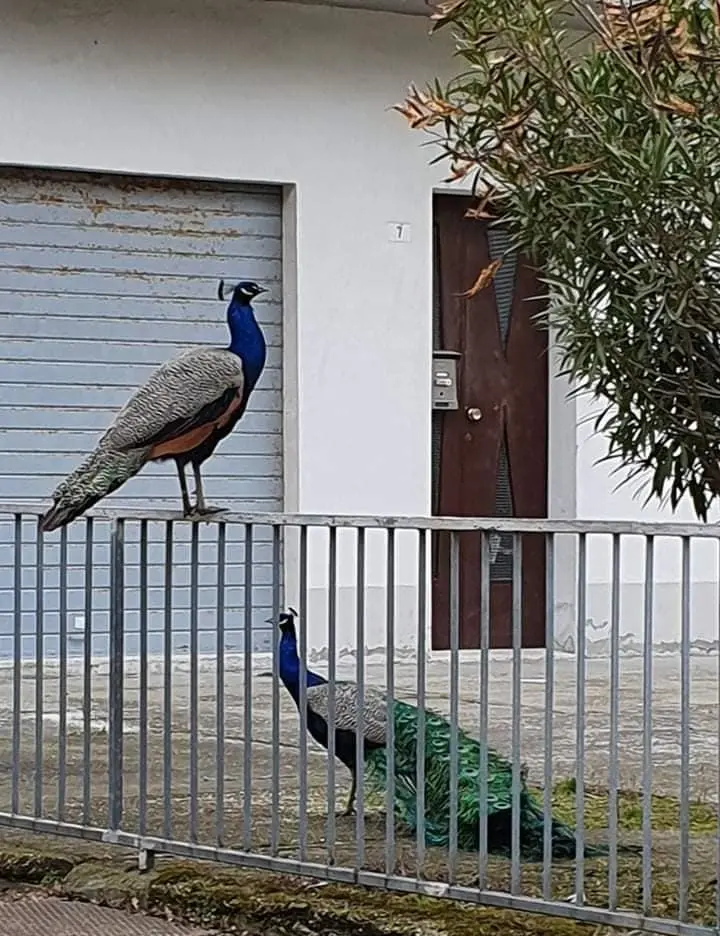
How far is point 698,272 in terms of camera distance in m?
4.18

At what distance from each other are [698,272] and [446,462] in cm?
666

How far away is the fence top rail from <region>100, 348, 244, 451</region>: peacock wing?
243mm

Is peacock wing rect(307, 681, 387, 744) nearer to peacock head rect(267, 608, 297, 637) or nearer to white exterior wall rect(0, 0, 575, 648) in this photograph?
peacock head rect(267, 608, 297, 637)

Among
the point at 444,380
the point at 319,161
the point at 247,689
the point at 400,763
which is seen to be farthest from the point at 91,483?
the point at 444,380

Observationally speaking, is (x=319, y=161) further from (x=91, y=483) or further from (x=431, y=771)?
(x=431, y=771)

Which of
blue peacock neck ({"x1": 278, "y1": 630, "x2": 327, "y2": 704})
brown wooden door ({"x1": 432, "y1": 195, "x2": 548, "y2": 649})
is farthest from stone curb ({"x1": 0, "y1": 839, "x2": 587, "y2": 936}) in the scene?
brown wooden door ({"x1": 432, "y1": 195, "x2": 548, "y2": 649})

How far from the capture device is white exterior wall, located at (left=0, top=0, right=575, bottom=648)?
980 cm

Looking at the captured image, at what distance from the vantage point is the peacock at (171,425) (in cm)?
516

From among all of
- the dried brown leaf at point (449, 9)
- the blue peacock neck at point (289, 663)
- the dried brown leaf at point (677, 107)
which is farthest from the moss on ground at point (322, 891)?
the dried brown leaf at point (449, 9)

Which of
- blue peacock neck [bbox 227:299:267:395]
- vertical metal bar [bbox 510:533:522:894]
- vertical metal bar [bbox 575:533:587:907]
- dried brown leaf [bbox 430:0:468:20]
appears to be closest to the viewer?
vertical metal bar [bbox 575:533:587:907]

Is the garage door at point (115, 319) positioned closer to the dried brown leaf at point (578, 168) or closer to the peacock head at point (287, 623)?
the peacock head at point (287, 623)

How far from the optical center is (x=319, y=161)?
10258mm

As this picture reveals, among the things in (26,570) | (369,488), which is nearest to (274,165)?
(369,488)

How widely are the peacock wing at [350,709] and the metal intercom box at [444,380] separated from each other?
5720 mm
